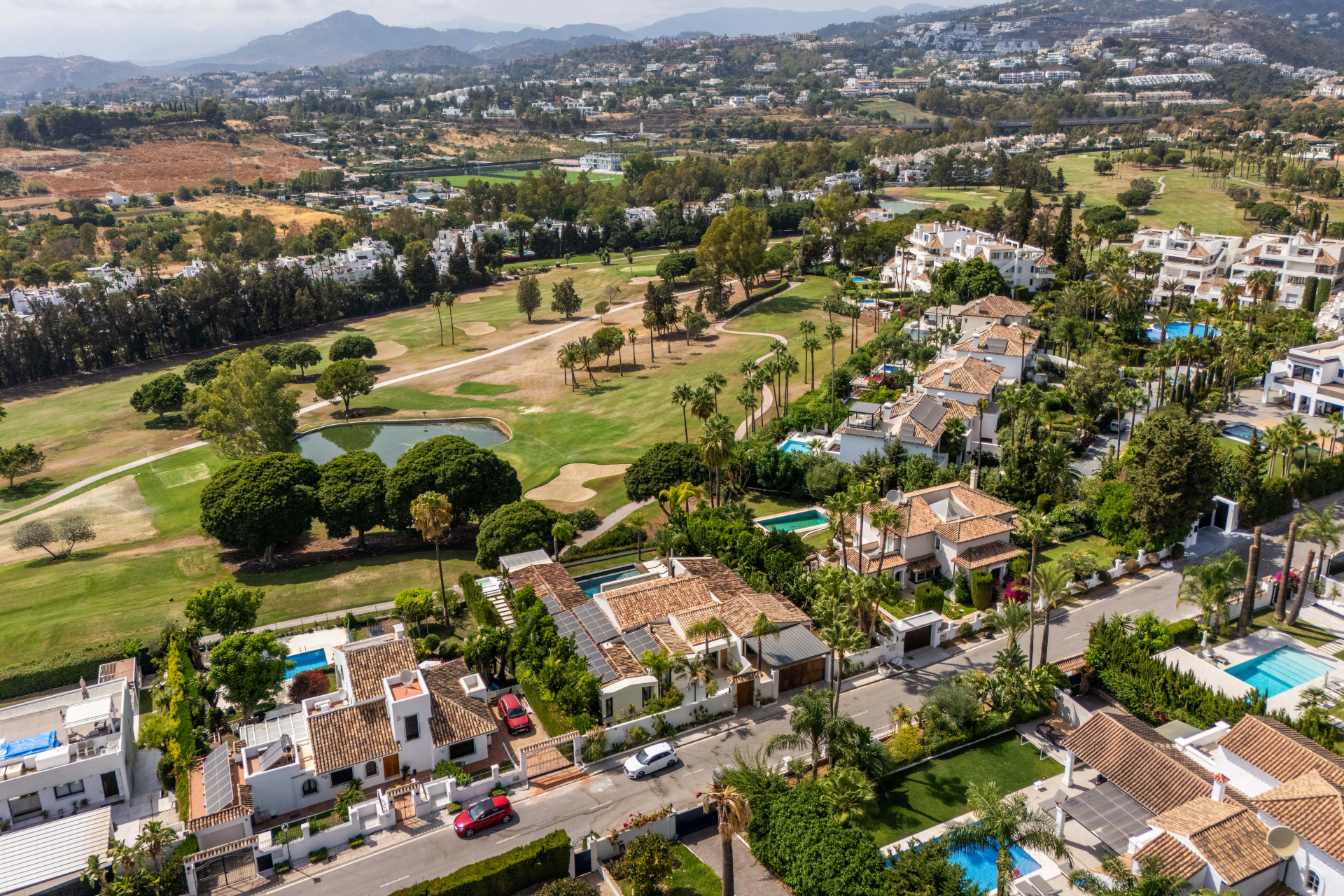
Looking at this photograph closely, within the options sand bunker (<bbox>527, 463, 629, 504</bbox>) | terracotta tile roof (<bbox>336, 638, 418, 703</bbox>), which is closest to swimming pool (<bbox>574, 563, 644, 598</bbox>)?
sand bunker (<bbox>527, 463, 629, 504</bbox>)

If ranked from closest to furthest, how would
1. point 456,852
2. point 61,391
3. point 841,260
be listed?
point 456,852 < point 61,391 < point 841,260

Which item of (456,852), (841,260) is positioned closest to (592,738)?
(456,852)

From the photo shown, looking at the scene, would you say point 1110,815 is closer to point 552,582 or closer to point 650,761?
point 650,761

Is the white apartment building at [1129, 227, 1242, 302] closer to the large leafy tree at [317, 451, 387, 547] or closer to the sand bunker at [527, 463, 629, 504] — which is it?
the sand bunker at [527, 463, 629, 504]

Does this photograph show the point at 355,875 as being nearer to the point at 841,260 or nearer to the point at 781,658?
the point at 781,658

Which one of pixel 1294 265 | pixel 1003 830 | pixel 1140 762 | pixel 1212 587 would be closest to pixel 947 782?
pixel 1140 762
